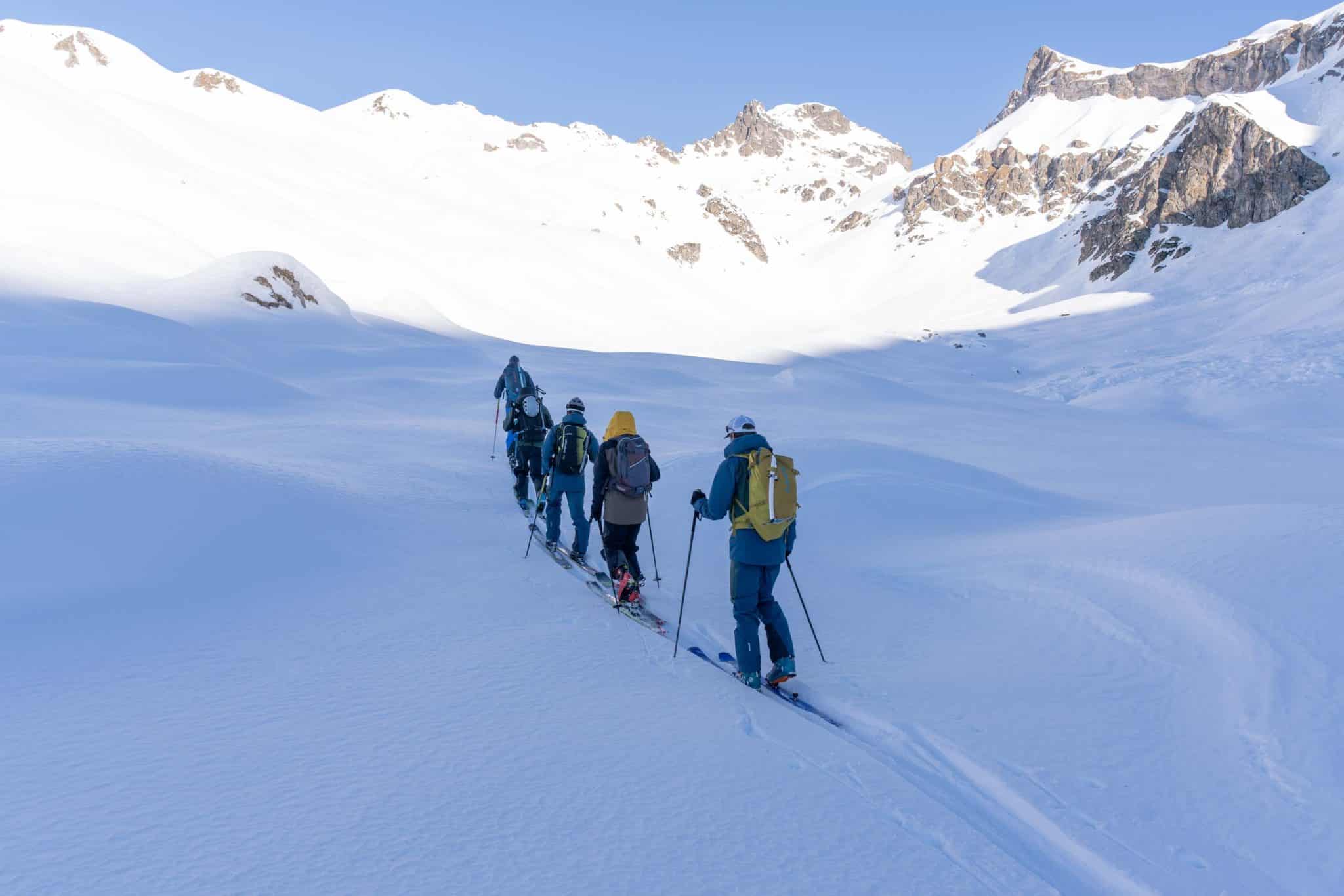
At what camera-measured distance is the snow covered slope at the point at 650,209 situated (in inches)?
1815

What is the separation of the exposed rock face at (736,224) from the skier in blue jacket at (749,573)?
112 m

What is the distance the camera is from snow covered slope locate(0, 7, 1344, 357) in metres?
46.1

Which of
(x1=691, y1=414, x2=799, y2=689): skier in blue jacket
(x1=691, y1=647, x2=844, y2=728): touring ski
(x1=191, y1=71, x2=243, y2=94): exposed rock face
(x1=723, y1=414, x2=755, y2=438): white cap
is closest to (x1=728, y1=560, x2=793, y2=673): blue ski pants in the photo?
(x1=691, y1=414, x2=799, y2=689): skier in blue jacket

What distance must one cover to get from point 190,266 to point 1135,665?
36.3 m

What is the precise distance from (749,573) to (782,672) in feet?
2.38

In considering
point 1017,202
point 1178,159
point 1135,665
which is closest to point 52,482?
point 1135,665

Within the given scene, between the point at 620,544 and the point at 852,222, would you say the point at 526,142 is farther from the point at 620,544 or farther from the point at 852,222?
the point at 620,544

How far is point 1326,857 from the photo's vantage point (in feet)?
11.4

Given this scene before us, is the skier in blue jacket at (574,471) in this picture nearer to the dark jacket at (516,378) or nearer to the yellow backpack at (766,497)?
the yellow backpack at (766,497)

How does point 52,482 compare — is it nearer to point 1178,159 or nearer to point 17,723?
point 17,723

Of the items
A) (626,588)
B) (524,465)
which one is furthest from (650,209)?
(626,588)

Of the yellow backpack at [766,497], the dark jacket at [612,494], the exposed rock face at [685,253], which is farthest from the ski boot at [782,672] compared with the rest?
the exposed rock face at [685,253]

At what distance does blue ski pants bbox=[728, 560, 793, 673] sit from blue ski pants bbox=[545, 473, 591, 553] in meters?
2.89

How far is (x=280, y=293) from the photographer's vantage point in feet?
85.9
